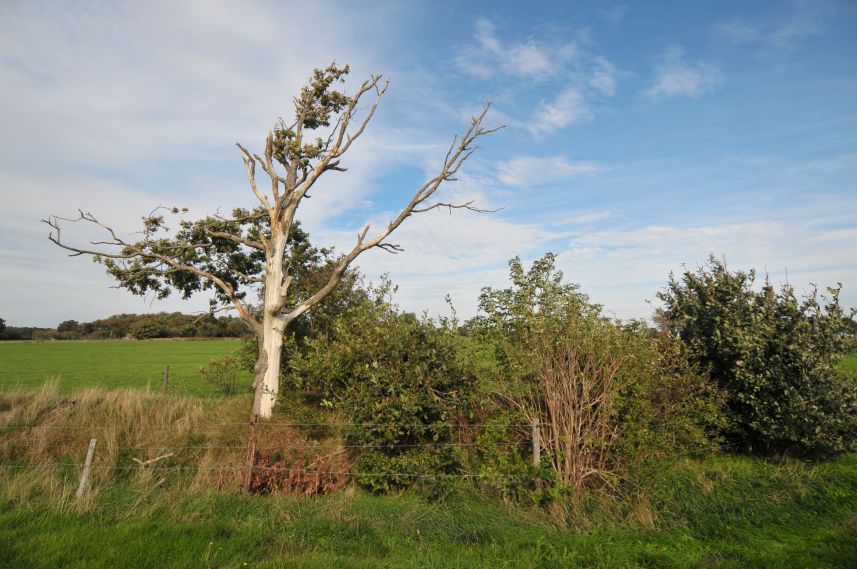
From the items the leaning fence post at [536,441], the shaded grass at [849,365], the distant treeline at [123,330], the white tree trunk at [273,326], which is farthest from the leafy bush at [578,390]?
the distant treeline at [123,330]

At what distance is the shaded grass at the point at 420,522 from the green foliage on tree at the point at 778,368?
2.54 ft

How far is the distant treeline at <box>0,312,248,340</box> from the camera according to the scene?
85.4 metres

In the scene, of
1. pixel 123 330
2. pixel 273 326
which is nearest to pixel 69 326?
pixel 123 330

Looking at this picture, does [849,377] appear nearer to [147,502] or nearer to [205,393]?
[147,502]

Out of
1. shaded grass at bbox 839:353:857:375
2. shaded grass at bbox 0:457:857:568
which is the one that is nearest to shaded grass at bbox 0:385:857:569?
shaded grass at bbox 0:457:857:568

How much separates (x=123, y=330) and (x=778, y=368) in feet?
358

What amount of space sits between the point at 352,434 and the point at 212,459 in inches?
123

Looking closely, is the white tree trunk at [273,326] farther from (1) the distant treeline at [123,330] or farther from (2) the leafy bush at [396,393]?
(1) the distant treeline at [123,330]

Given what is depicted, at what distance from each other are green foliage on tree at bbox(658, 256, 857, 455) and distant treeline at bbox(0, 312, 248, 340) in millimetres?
78547

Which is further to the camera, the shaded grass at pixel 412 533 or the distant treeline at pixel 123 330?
the distant treeline at pixel 123 330

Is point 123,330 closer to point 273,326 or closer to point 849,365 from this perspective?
point 273,326

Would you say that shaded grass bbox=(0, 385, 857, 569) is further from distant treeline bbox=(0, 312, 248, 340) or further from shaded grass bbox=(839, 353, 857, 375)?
distant treeline bbox=(0, 312, 248, 340)

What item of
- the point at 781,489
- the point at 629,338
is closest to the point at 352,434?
the point at 629,338

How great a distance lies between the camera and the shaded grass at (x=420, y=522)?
5.75 meters
